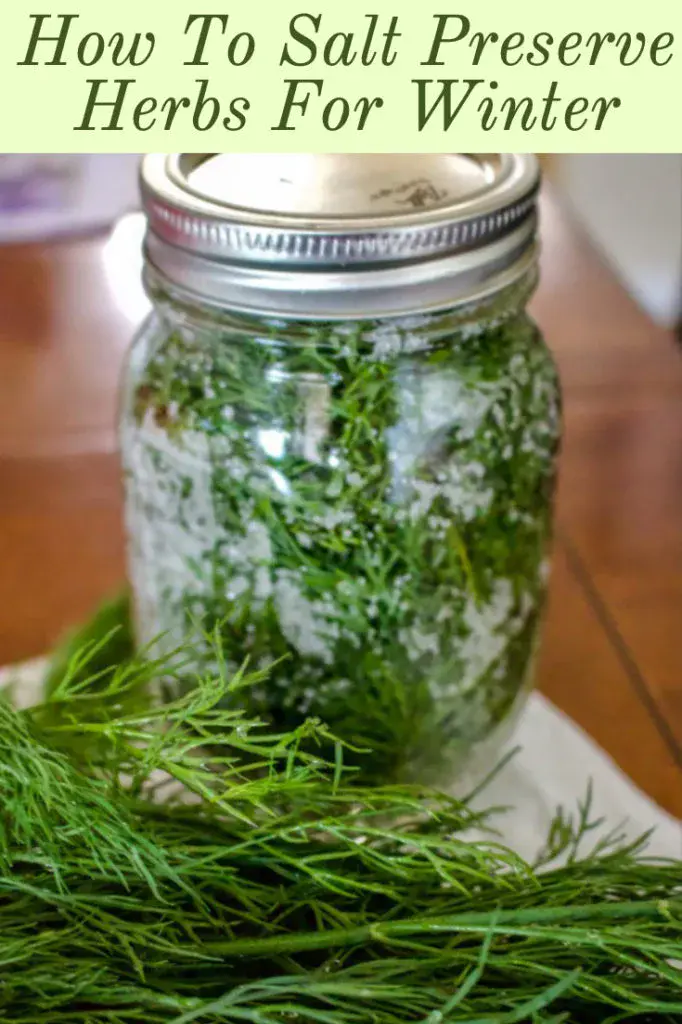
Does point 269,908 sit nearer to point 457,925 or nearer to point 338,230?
point 457,925

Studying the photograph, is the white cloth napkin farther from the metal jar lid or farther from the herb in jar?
the metal jar lid

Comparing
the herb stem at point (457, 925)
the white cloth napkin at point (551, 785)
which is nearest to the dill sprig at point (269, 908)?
the herb stem at point (457, 925)

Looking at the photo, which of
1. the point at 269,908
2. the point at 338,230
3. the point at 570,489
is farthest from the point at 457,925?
the point at 570,489

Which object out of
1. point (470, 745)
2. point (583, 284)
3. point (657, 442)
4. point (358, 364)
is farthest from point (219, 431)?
point (583, 284)

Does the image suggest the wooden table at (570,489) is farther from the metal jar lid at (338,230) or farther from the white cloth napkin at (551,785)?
the metal jar lid at (338,230)

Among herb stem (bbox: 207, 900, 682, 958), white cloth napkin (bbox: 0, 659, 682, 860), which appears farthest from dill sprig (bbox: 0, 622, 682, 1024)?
white cloth napkin (bbox: 0, 659, 682, 860)
